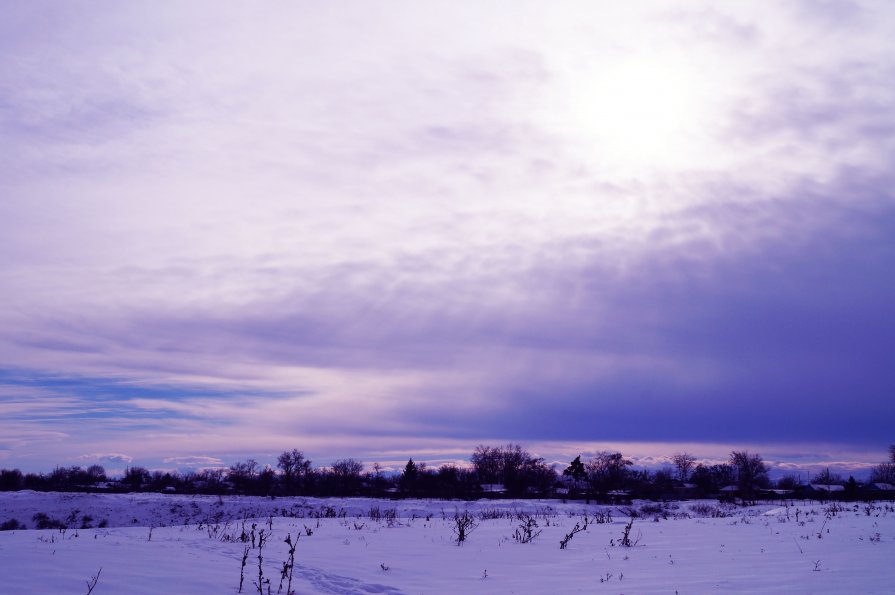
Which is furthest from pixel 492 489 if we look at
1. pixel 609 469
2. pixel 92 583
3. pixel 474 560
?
pixel 92 583

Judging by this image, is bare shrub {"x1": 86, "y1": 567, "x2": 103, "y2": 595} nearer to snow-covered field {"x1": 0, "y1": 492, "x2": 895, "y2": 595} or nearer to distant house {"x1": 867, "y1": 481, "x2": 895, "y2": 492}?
snow-covered field {"x1": 0, "y1": 492, "x2": 895, "y2": 595}

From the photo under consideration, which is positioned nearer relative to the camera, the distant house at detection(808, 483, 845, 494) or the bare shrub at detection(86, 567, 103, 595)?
the bare shrub at detection(86, 567, 103, 595)

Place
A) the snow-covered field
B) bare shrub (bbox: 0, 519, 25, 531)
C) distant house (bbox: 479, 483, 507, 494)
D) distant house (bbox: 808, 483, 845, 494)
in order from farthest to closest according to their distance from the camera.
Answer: distant house (bbox: 808, 483, 845, 494)
distant house (bbox: 479, 483, 507, 494)
bare shrub (bbox: 0, 519, 25, 531)
the snow-covered field

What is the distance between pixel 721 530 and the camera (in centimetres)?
1823

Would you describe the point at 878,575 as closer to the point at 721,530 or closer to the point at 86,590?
the point at 721,530

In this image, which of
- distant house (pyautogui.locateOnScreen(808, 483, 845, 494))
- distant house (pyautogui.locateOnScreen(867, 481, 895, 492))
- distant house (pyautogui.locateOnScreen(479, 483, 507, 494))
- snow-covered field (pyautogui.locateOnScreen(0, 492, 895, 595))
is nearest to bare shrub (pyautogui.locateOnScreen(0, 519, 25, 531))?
snow-covered field (pyautogui.locateOnScreen(0, 492, 895, 595))

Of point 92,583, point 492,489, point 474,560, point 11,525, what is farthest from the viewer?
point 492,489

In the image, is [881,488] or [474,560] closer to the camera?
[474,560]

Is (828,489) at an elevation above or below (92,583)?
below

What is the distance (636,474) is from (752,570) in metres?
123

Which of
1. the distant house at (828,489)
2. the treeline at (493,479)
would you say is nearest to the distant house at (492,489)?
the treeline at (493,479)

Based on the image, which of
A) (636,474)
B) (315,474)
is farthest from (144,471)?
(636,474)

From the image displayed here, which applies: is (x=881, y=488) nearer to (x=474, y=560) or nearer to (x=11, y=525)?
(x=474, y=560)

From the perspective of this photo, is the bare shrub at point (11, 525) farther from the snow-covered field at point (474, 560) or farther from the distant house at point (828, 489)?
the distant house at point (828, 489)
